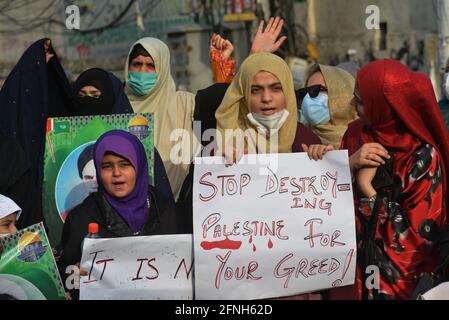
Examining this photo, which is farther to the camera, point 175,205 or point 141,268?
point 175,205

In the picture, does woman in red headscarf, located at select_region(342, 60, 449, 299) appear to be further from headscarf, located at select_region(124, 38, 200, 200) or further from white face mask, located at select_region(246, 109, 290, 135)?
headscarf, located at select_region(124, 38, 200, 200)

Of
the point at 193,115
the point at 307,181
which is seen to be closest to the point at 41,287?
the point at 307,181

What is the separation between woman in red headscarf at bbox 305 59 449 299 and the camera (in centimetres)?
415

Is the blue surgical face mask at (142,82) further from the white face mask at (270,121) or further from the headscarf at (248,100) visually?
the white face mask at (270,121)

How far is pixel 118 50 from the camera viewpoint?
18.6 metres

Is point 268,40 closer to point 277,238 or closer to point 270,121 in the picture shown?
point 270,121

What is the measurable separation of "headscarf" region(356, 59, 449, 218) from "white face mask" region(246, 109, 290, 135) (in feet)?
1.69

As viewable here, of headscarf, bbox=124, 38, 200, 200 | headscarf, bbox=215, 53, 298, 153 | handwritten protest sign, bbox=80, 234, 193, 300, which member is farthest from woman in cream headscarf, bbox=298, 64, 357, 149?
handwritten protest sign, bbox=80, 234, 193, 300

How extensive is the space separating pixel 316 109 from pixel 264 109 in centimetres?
161
